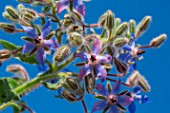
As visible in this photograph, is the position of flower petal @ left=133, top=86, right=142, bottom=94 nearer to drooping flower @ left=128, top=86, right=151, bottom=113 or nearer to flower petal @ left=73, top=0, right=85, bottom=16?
drooping flower @ left=128, top=86, right=151, bottom=113

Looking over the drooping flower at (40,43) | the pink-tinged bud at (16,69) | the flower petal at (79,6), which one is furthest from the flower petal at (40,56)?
the pink-tinged bud at (16,69)

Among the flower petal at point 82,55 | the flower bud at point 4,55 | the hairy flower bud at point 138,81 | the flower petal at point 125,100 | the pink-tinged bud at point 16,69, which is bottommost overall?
the flower petal at point 125,100

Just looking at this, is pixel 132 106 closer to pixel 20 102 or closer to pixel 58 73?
pixel 58 73

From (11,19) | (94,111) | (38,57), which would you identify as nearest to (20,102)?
(38,57)

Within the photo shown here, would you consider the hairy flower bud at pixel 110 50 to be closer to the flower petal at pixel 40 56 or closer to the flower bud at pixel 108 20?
the flower bud at pixel 108 20

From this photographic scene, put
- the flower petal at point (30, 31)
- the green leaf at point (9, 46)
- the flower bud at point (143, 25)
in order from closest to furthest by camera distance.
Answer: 1. the flower petal at point (30, 31)
2. the green leaf at point (9, 46)
3. the flower bud at point (143, 25)

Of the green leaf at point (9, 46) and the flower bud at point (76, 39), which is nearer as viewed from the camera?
the flower bud at point (76, 39)

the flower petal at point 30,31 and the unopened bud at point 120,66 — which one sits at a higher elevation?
the flower petal at point 30,31
